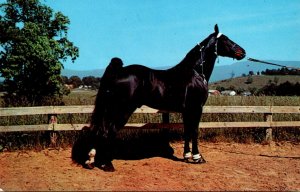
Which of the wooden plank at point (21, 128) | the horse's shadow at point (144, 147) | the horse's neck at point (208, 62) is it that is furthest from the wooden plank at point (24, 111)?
the horse's neck at point (208, 62)

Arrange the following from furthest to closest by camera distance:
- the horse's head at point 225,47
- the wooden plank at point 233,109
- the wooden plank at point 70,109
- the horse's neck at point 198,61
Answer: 1. the wooden plank at point 233,109
2. the wooden plank at point 70,109
3. the horse's head at point 225,47
4. the horse's neck at point 198,61

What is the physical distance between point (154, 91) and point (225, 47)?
7.04 ft

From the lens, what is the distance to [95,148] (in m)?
6.16

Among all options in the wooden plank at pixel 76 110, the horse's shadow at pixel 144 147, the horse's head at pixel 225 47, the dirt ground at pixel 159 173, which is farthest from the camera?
the wooden plank at pixel 76 110

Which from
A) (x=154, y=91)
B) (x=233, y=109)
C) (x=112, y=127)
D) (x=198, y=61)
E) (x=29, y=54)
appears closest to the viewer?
(x=112, y=127)

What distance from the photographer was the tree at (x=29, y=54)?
2219cm

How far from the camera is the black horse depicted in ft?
19.7

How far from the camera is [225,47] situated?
730 centimetres

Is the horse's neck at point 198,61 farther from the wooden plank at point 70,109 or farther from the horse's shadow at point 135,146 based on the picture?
the wooden plank at point 70,109

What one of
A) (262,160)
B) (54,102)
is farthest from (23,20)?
(262,160)

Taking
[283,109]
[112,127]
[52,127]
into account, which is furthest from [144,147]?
[283,109]

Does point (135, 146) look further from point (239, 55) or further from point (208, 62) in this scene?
point (239, 55)

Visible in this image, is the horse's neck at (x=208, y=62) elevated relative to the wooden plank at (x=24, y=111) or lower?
elevated

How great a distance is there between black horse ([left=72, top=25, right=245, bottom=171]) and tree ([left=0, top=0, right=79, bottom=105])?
16374mm
